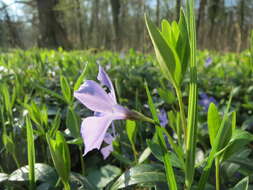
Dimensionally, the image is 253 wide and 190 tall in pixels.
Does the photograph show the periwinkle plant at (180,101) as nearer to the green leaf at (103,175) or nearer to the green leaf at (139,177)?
the green leaf at (139,177)

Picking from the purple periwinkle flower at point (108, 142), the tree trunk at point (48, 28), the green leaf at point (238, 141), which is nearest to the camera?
the green leaf at point (238, 141)

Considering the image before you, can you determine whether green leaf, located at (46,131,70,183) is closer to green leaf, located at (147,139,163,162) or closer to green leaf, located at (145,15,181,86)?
green leaf, located at (147,139,163,162)

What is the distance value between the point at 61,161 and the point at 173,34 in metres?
0.41

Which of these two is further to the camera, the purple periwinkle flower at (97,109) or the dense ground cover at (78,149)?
the dense ground cover at (78,149)

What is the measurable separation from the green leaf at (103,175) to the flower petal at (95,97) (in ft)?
1.67

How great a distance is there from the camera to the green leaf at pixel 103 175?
994mm

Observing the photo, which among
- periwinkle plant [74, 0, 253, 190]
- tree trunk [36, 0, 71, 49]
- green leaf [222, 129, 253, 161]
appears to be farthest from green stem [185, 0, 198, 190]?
tree trunk [36, 0, 71, 49]

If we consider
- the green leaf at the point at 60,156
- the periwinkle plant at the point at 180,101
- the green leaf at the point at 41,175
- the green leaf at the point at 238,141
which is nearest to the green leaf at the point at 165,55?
the periwinkle plant at the point at 180,101

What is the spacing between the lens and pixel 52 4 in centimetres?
1296

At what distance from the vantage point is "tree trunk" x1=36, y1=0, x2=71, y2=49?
12.8 meters

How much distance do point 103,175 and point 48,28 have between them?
508 inches

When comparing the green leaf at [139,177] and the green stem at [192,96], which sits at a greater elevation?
the green stem at [192,96]

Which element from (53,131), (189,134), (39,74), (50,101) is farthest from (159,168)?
(39,74)

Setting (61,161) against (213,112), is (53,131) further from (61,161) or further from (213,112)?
(213,112)
